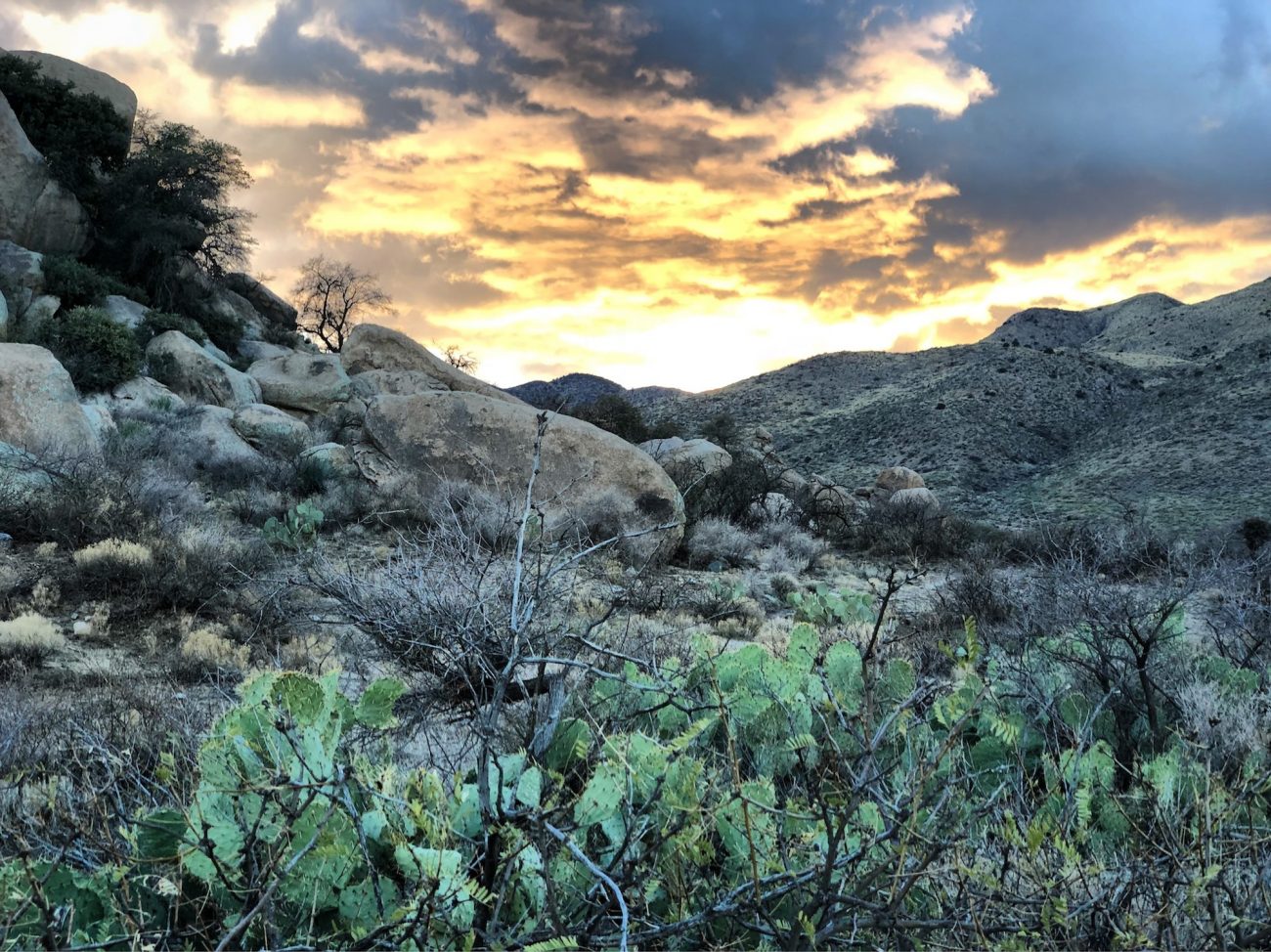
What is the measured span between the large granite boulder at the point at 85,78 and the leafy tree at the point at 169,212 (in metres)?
1.13

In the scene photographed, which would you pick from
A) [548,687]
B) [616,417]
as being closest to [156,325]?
[616,417]

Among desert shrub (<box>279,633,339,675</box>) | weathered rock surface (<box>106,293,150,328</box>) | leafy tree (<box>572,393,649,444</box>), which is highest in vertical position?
Result: weathered rock surface (<box>106,293,150,328</box>)

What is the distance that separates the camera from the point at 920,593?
9.84m

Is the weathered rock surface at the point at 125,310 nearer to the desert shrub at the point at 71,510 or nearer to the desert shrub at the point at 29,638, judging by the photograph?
the desert shrub at the point at 71,510

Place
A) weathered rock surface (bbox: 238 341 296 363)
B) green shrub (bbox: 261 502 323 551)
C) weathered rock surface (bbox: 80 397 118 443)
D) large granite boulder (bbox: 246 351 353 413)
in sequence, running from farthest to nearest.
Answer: weathered rock surface (bbox: 238 341 296 363) → large granite boulder (bbox: 246 351 353 413) → weathered rock surface (bbox: 80 397 118 443) → green shrub (bbox: 261 502 323 551)

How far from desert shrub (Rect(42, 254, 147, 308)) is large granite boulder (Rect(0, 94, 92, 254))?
1940 mm

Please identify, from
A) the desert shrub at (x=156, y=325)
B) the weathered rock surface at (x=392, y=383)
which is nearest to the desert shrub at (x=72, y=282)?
the desert shrub at (x=156, y=325)

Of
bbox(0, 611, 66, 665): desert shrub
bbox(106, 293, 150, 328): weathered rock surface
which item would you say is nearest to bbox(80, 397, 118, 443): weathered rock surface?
bbox(0, 611, 66, 665): desert shrub

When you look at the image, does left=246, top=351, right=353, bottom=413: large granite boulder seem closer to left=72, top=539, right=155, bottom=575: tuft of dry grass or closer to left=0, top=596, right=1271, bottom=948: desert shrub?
left=72, top=539, right=155, bottom=575: tuft of dry grass

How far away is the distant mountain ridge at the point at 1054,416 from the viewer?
90.0ft

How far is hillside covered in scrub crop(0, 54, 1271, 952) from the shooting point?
170 cm

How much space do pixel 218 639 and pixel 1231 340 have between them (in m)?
57.7

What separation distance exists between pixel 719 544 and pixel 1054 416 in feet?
113

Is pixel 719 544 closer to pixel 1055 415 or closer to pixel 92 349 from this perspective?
pixel 92 349
